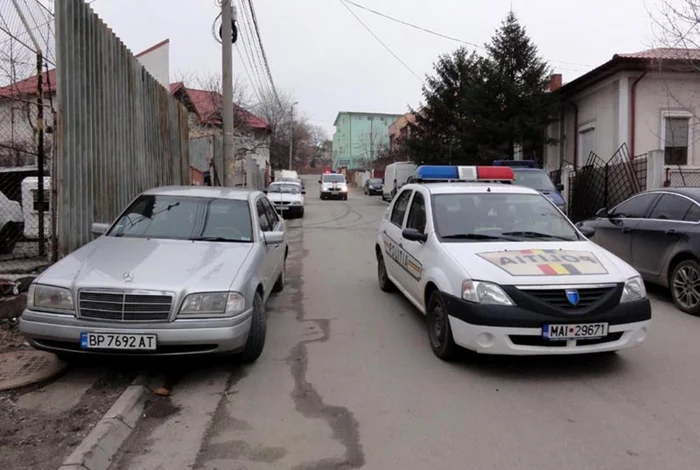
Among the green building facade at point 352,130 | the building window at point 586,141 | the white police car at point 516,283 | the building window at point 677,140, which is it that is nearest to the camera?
the white police car at point 516,283

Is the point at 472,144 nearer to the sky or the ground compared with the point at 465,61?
nearer to the ground

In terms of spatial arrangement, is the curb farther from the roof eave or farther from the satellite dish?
the roof eave

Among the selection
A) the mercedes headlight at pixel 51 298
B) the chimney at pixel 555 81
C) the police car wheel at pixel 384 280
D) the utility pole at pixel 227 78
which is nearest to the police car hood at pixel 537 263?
the police car wheel at pixel 384 280

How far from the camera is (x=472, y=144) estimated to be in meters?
23.2

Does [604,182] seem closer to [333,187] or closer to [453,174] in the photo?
[453,174]

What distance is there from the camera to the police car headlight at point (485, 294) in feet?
14.8

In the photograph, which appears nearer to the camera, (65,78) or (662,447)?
(662,447)

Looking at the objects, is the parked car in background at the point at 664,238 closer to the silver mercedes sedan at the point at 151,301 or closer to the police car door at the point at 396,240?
the police car door at the point at 396,240

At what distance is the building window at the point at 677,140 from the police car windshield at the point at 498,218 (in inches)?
583

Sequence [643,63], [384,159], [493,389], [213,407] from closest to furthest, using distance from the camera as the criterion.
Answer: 1. [213,407]
2. [493,389]
3. [643,63]
4. [384,159]

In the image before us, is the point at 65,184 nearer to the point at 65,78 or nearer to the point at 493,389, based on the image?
the point at 65,78

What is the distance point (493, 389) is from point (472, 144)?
784 inches

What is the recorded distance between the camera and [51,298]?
432cm

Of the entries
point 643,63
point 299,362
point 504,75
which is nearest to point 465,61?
point 504,75
